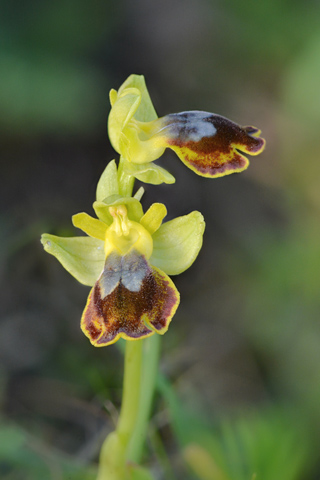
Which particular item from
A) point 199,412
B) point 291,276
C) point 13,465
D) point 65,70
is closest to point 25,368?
point 13,465

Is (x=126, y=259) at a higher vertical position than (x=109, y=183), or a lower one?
lower

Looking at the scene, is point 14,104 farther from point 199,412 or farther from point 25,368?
point 199,412

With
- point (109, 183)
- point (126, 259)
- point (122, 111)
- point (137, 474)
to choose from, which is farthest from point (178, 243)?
point (137, 474)

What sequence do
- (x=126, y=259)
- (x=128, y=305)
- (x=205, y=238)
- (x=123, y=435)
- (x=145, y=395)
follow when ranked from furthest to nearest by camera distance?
1. (x=205, y=238)
2. (x=145, y=395)
3. (x=123, y=435)
4. (x=126, y=259)
5. (x=128, y=305)

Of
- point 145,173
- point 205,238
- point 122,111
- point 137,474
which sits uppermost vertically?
point 122,111

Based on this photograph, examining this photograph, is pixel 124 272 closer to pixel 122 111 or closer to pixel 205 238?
pixel 122 111

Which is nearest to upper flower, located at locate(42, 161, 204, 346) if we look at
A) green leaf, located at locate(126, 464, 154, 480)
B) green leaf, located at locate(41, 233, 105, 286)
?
green leaf, located at locate(41, 233, 105, 286)

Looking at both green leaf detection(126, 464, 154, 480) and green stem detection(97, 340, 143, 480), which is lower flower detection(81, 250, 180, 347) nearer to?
green stem detection(97, 340, 143, 480)
